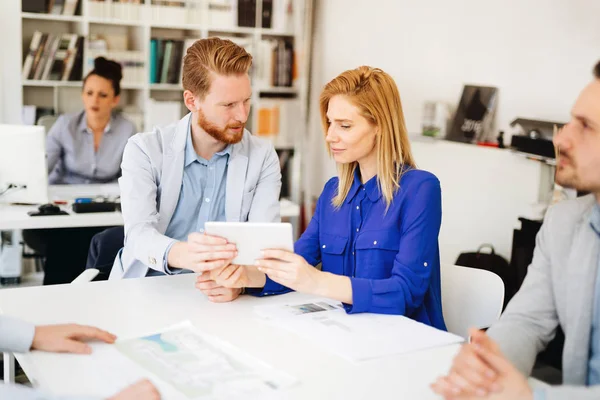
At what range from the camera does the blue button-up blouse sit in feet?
6.40

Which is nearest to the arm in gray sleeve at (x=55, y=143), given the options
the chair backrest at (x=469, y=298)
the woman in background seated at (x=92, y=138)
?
the woman in background seated at (x=92, y=138)

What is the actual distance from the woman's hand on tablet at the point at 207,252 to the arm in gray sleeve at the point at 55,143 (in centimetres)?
280

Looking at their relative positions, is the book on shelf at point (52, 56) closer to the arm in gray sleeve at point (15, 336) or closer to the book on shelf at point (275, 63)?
the book on shelf at point (275, 63)

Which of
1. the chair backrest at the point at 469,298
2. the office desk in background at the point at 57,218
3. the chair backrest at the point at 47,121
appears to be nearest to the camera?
the chair backrest at the point at 469,298

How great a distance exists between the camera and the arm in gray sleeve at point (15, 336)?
5.18 feet

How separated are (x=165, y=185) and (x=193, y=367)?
1.09 m

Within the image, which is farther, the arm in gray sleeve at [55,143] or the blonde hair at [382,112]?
the arm in gray sleeve at [55,143]

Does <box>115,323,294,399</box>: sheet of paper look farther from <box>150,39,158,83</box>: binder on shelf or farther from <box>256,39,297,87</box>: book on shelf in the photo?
<box>256,39,297,87</box>: book on shelf

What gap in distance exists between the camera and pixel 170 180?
250cm

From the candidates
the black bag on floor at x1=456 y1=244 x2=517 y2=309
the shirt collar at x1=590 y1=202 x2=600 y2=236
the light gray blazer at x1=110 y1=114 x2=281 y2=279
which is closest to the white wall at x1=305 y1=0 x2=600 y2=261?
the black bag on floor at x1=456 y1=244 x2=517 y2=309

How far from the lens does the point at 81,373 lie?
4.90 ft

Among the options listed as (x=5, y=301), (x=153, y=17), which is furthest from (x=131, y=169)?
(x=153, y=17)

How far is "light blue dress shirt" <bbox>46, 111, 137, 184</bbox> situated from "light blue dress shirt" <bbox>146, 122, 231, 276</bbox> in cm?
223

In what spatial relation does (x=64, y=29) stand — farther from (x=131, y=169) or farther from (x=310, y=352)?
(x=310, y=352)
